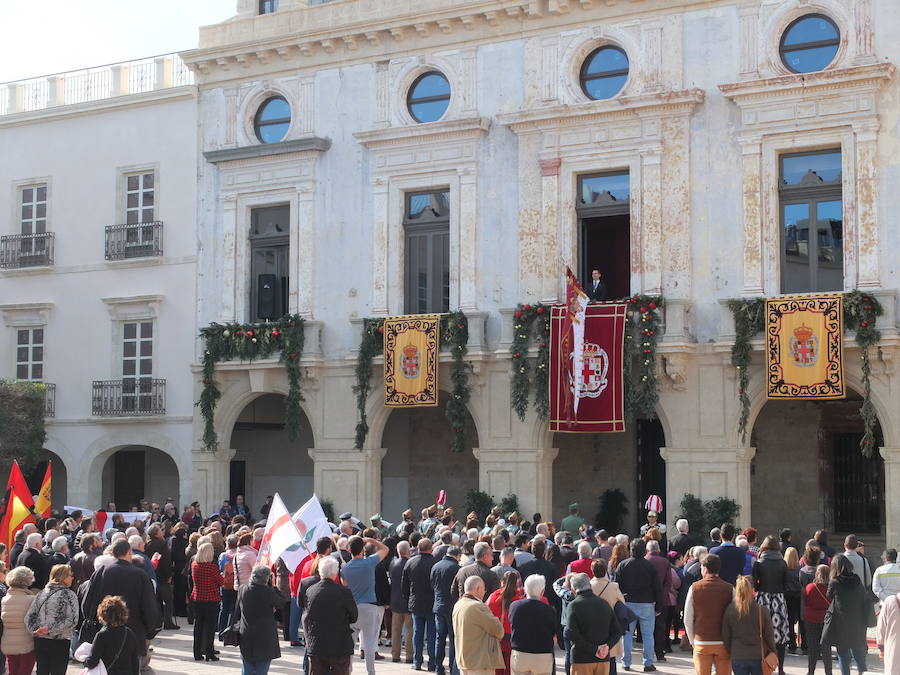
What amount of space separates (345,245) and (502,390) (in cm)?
506

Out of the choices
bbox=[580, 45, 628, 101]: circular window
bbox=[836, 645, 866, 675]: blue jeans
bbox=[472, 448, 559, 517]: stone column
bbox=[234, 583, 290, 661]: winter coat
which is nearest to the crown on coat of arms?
bbox=[472, 448, 559, 517]: stone column

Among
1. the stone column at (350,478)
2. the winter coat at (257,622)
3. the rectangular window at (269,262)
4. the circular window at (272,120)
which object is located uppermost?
the circular window at (272,120)

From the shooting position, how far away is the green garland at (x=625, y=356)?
25.6 meters

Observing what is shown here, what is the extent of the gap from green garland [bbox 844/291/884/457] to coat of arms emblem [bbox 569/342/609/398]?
4.63 m

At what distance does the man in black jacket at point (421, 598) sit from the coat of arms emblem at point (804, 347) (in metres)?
10.4

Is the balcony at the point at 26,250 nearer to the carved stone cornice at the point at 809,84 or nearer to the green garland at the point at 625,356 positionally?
the green garland at the point at 625,356

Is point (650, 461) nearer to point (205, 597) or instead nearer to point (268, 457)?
point (268, 457)

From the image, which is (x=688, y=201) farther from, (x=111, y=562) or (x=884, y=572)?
(x=111, y=562)

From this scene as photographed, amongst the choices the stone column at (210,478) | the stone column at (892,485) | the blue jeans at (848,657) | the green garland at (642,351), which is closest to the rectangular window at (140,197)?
the stone column at (210,478)

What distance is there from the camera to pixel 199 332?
31031 mm

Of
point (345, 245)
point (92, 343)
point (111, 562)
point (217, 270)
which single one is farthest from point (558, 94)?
point (111, 562)

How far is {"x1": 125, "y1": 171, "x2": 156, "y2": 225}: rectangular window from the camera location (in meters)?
32.3

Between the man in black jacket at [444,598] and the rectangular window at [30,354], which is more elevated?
the rectangular window at [30,354]

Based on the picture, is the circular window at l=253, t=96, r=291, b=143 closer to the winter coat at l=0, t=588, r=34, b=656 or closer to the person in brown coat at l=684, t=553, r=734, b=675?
the winter coat at l=0, t=588, r=34, b=656
